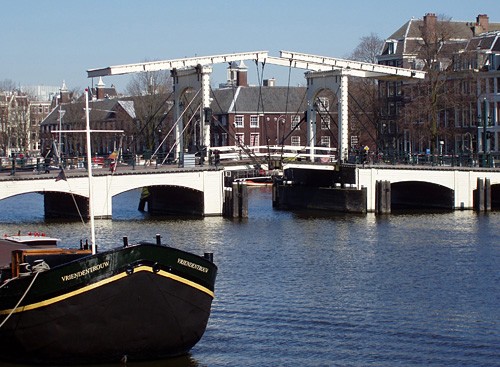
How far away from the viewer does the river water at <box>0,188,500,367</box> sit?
71.6 ft

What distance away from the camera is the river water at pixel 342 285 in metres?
21.8

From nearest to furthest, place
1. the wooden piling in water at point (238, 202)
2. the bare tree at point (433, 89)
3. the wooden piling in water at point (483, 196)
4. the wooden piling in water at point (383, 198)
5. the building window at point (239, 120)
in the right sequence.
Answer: the wooden piling in water at point (238, 202), the wooden piling in water at point (383, 198), the wooden piling in water at point (483, 196), the bare tree at point (433, 89), the building window at point (239, 120)

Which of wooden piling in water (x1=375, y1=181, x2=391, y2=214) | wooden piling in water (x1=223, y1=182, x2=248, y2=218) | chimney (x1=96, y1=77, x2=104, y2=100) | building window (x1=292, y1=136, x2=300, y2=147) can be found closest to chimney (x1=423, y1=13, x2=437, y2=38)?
building window (x1=292, y1=136, x2=300, y2=147)

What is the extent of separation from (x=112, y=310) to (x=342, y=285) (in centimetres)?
1121

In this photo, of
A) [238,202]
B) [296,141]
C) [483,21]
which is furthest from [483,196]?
[296,141]

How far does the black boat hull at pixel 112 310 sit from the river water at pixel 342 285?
3.13 ft

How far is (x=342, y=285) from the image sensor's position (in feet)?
98.0

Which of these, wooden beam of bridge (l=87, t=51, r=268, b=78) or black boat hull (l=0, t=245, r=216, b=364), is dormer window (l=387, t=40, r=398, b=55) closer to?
wooden beam of bridge (l=87, t=51, r=268, b=78)

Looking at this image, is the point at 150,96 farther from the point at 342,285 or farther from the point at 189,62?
the point at 342,285

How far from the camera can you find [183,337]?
20.9m

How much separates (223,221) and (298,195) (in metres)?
10.3

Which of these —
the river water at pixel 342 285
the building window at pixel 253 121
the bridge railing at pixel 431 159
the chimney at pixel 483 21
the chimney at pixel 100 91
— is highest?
the chimney at pixel 483 21

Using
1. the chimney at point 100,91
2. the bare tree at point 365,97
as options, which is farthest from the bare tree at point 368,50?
the chimney at point 100,91

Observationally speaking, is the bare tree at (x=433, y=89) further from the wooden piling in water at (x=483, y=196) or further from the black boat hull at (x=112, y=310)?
the black boat hull at (x=112, y=310)
